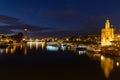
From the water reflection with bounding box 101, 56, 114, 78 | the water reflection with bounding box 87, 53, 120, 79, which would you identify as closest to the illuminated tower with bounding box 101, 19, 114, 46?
the water reflection with bounding box 87, 53, 120, 79

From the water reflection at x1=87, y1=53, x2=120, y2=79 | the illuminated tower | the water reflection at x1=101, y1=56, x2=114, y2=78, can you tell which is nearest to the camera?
the water reflection at x1=101, y1=56, x2=114, y2=78

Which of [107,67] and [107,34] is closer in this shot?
[107,67]

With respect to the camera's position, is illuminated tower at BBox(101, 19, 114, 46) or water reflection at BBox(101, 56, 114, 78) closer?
water reflection at BBox(101, 56, 114, 78)

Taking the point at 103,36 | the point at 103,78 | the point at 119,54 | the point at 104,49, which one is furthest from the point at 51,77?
the point at 103,36

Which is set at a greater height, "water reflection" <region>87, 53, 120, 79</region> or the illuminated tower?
the illuminated tower

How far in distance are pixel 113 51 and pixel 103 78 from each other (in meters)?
27.0

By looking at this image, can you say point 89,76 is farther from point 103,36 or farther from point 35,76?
point 103,36

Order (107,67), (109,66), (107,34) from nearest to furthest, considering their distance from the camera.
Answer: (107,67), (109,66), (107,34)

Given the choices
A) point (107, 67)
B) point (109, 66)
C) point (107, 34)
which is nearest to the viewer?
point (107, 67)

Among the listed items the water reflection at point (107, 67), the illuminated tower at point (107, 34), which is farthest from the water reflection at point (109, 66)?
the illuminated tower at point (107, 34)

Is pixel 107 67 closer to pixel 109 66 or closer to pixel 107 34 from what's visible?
pixel 109 66

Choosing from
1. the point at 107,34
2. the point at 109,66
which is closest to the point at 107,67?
the point at 109,66

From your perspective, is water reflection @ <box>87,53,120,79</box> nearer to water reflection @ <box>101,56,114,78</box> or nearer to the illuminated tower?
water reflection @ <box>101,56,114,78</box>

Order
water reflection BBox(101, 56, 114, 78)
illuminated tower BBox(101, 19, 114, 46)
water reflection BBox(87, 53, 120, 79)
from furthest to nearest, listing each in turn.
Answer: illuminated tower BBox(101, 19, 114, 46)
water reflection BBox(87, 53, 120, 79)
water reflection BBox(101, 56, 114, 78)
